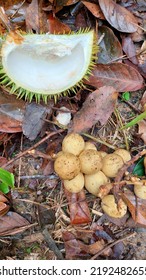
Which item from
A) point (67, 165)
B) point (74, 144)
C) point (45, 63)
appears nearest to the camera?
point (67, 165)

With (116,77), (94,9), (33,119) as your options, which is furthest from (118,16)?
(33,119)

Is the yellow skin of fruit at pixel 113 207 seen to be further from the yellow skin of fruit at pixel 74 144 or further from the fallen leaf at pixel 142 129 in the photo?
the fallen leaf at pixel 142 129

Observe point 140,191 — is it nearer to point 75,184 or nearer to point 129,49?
point 75,184

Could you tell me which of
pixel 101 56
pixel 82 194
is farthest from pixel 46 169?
pixel 101 56

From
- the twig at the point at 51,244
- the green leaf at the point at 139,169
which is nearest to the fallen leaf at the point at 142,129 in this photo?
the green leaf at the point at 139,169
